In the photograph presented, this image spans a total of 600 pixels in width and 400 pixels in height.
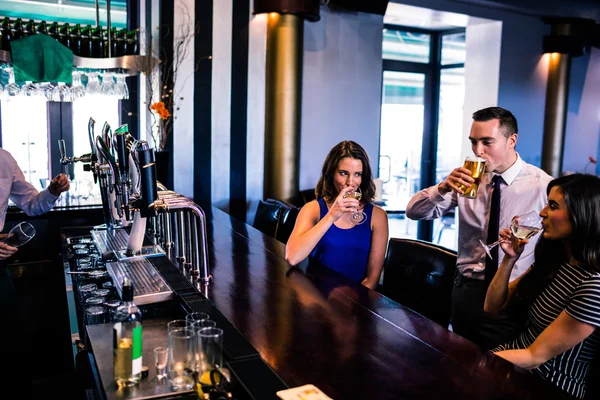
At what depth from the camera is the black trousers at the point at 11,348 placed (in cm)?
287

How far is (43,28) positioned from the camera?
4512 mm

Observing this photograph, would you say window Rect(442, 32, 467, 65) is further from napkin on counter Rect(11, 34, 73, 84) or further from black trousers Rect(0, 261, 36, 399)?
black trousers Rect(0, 261, 36, 399)

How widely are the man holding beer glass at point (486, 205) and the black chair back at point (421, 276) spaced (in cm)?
18

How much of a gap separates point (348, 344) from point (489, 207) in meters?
1.25

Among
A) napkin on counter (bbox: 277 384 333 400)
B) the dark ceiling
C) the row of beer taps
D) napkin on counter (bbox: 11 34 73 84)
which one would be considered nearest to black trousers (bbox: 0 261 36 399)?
the row of beer taps

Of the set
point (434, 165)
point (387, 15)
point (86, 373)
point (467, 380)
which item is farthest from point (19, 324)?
point (434, 165)

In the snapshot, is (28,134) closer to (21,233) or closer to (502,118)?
(21,233)

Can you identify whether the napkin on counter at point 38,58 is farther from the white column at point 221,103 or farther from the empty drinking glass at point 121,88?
the white column at point 221,103

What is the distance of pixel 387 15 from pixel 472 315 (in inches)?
191

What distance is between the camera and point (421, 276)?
247 cm

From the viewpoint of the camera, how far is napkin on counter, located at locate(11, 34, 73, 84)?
4.20 metres

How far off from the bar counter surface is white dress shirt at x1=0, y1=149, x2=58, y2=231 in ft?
4.98

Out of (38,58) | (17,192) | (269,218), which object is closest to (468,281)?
(269,218)

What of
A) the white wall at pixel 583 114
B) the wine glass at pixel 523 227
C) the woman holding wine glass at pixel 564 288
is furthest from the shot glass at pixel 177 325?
the white wall at pixel 583 114
